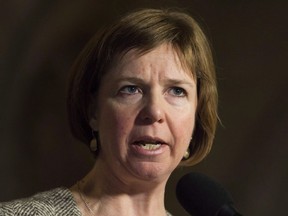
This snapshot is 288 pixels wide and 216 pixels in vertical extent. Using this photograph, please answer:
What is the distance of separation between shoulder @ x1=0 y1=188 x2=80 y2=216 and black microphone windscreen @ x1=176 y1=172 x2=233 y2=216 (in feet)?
0.91

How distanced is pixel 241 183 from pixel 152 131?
71 centimetres

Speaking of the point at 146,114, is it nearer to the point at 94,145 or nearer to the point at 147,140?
the point at 147,140

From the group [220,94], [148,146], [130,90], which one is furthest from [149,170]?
[220,94]

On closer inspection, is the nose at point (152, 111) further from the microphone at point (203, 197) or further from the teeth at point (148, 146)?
the microphone at point (203, 197)

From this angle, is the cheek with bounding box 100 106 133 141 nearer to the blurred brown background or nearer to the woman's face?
the woman's face

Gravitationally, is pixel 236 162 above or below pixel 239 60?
below

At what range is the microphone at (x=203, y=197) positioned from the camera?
96cm

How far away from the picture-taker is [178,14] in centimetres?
138

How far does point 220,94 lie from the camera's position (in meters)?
1.85

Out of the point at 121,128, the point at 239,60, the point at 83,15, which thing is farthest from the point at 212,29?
the point at 121,128

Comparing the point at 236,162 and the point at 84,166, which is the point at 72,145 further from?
the point at 236,162

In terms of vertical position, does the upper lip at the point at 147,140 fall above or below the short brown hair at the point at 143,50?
below

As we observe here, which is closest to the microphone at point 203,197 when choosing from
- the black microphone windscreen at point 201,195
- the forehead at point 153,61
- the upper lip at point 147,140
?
the black microphone windscreen at point 201,195

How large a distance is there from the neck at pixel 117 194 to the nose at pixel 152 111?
15 cm
